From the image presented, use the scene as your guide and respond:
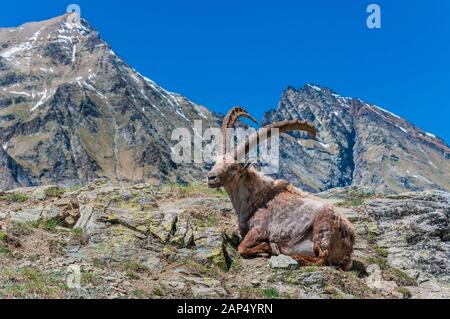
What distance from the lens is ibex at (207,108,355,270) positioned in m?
15.9

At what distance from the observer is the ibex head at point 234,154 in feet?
57.6

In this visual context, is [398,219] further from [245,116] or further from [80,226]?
[80,226]

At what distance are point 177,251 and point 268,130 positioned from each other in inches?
208

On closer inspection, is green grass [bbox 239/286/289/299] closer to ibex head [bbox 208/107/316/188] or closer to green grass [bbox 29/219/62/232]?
ibex head [bbox 208/107/316/188]

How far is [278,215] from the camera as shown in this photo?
17.2m

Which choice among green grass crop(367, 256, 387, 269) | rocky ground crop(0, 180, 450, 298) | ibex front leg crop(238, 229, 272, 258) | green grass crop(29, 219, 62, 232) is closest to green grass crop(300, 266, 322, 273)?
rocky ground crop(0, 180, 450, 298)

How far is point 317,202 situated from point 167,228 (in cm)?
470

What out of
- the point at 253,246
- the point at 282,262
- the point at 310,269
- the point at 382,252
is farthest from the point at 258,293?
the point at 382,252

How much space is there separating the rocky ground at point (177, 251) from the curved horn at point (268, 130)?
272 centimetres

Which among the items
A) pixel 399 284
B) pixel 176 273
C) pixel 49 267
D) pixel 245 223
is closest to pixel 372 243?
pixel 399 284

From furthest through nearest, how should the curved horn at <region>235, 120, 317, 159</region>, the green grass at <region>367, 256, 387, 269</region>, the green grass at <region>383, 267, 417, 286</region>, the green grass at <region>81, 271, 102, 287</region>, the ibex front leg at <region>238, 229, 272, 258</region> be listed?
the curved horn at <region>235, 120, 317, 159</region> < the green grass at <region>367, 256, 387, 269</region> < the ibex front leg at <region>238, 229, 272, 258</region> < the green grass at <region>383, 267, 417, 286</region> < the green grass at <region>81, 271, 102, 287</region>

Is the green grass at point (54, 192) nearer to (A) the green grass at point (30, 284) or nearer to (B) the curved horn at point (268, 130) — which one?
(B) the curved horn at point (268, 130)

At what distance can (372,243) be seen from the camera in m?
19.5
